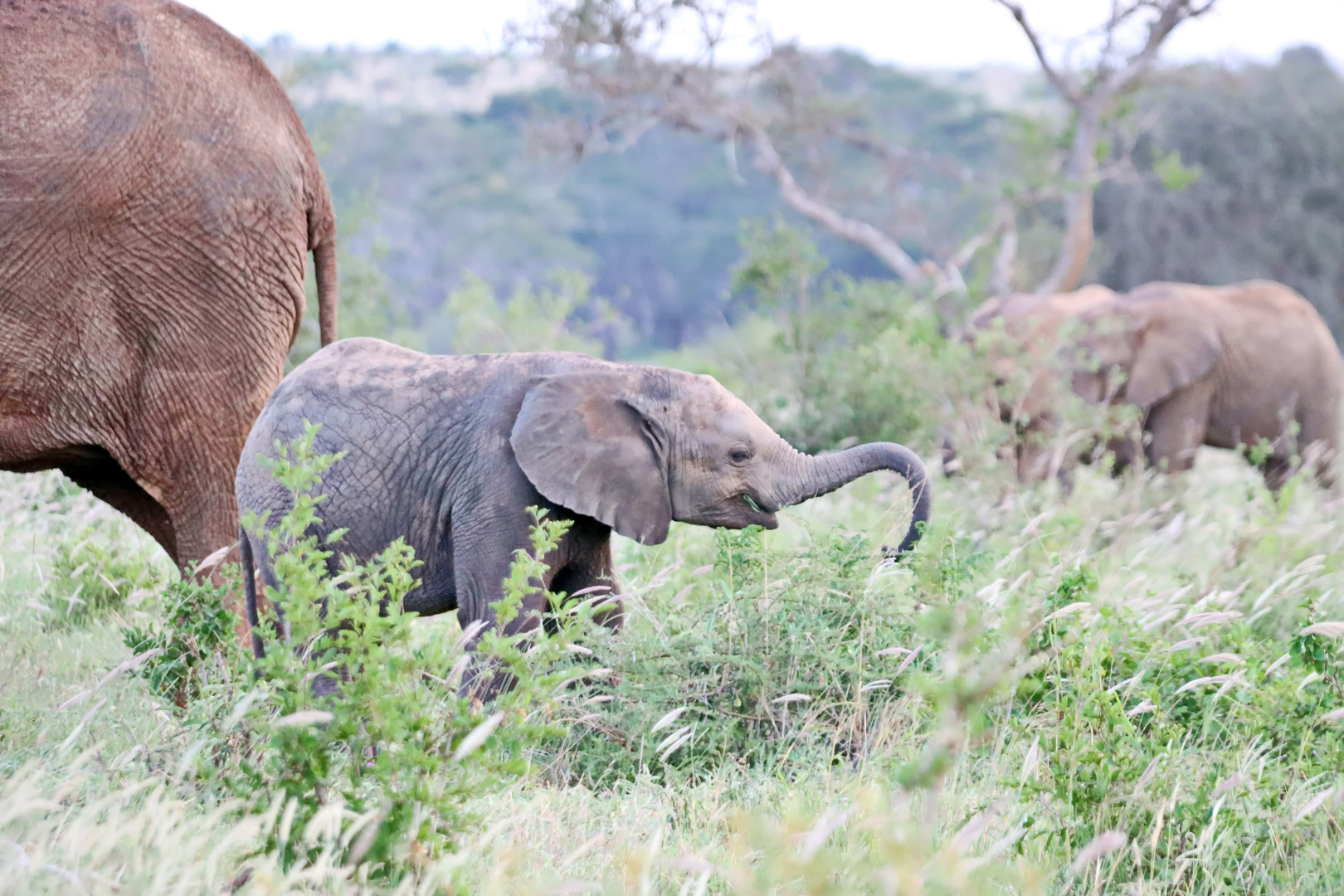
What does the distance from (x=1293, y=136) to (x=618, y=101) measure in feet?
46.9

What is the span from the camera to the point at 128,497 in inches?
185

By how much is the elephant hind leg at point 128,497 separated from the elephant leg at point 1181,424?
7283mm

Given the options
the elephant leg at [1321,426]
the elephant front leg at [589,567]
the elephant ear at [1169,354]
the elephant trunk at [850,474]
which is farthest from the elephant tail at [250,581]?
the elephant leg at [1321,426]

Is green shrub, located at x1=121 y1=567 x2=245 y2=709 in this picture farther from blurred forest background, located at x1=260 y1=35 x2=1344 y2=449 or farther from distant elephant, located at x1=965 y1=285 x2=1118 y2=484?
blurred forest background, located at x1=260 y1=35 x2=1344 y2=449

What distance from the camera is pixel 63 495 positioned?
724cm

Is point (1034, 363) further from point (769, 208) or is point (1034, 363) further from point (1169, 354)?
point (769, 208)

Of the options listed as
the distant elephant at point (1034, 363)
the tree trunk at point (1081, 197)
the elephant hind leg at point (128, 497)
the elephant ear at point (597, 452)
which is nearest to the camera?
the elephant ear at point (597, 452)

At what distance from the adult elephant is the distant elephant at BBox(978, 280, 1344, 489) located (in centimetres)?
677

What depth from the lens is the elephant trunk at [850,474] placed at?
13.9 feet

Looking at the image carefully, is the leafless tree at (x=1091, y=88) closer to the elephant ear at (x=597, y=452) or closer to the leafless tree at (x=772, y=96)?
the leafless tree at (x=772, y=96)

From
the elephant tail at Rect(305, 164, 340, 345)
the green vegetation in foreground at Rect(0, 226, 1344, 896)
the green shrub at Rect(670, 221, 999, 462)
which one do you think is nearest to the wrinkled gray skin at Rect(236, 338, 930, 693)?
the green vegetation in foreground at Rect(0, 226, 1344, 896)

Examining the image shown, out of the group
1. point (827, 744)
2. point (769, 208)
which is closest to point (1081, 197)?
point (827, 744)

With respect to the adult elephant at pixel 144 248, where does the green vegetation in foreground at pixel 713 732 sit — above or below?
below

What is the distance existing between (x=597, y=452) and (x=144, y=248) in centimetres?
147
